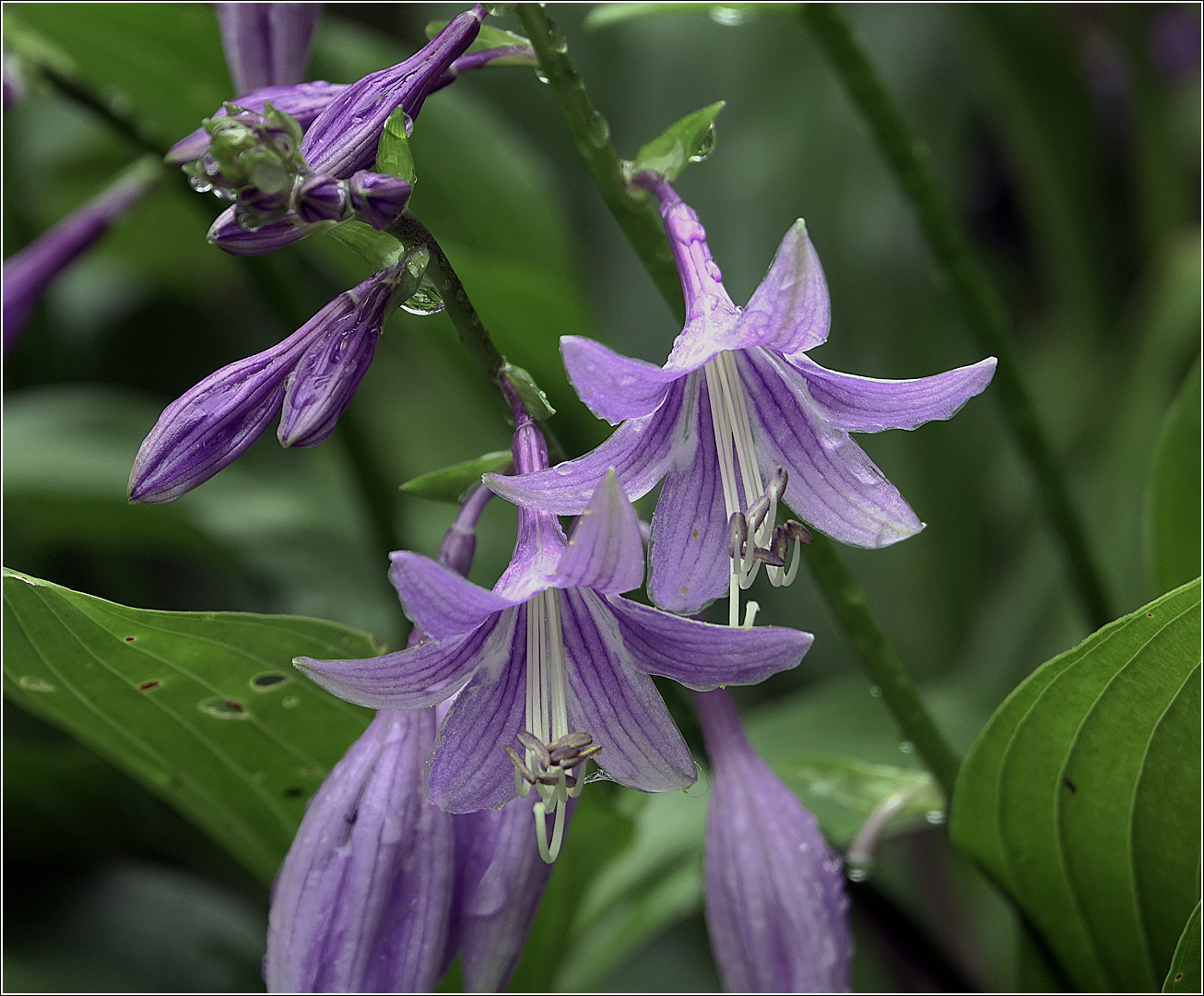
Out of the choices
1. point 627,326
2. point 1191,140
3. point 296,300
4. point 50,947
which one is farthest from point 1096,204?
point 50,947

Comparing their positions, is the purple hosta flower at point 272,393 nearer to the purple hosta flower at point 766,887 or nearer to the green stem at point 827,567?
the green stem at point 827,567

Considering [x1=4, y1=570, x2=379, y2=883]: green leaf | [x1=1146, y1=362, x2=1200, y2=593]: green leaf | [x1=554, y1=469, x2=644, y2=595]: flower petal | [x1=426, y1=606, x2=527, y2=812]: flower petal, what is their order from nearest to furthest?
[x1=554, y1=469, x2=644, y2=595]: flower petal
[x1=426, y1=606, x2=527, y2=812]: flower petal
[x1=4, y1=570, x2=379, y2=883]: green leaf
[x1=1146, y1=362, x2=1200, y2=593]: green leaf

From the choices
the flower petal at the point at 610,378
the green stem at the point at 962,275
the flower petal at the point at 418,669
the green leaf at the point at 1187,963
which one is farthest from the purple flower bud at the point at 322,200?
the green leaf at the point at 1187,963

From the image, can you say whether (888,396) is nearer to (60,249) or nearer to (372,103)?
(372,103)

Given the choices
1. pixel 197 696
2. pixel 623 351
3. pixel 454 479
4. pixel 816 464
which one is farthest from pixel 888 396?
pixel 623 351

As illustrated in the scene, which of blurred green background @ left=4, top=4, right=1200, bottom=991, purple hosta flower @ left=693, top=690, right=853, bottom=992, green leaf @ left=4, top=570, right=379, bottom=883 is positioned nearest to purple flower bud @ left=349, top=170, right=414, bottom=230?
green leaf @ left=4, top=570, right=379, bottom=883

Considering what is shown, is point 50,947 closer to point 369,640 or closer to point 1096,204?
point 369,640

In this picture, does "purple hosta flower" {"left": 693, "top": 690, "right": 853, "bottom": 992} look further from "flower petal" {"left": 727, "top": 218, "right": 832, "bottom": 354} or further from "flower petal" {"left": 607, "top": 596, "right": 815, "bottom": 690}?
"flower petal" {"left": 727, "top": 218, "right": 832, "bottom": 354}
